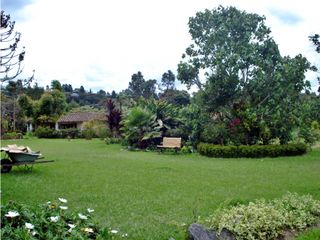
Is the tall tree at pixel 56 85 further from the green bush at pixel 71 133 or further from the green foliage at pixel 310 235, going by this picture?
the green foliage at pixel 310 235

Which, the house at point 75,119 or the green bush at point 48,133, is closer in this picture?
the green bush at point 48,133

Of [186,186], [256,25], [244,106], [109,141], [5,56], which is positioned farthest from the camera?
[109,141]

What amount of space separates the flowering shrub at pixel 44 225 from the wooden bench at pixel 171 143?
14.8 meters

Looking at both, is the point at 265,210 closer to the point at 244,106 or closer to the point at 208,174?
the point at 208,174

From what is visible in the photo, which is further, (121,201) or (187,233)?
(121,201)

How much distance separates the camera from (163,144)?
20.0 meters

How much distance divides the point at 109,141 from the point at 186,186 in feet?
56.1

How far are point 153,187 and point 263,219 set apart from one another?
4905mm

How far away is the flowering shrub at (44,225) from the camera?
3676mm

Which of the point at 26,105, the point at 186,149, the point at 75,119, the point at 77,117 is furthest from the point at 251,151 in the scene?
the point at 26,105

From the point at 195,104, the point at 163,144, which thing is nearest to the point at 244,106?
the point at 195,104

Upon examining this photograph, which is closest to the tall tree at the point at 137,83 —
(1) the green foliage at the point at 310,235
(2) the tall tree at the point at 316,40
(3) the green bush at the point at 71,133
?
(3) the green bush at the point at 71,133

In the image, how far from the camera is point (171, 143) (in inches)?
778

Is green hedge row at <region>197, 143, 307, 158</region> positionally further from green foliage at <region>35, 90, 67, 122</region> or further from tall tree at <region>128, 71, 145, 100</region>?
tall tree at <region>128, 71, 145, 100</region>
